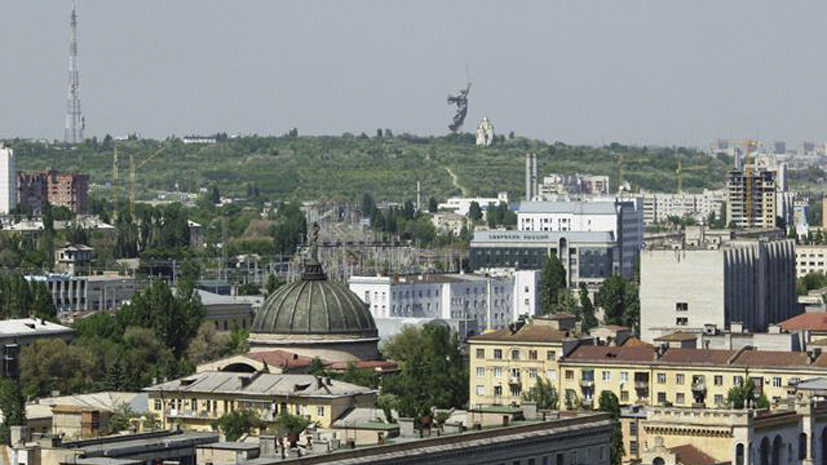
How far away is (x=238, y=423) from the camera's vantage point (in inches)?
2835

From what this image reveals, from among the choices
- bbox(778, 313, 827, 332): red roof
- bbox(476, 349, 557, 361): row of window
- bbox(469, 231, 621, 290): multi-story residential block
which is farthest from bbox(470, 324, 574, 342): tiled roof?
bbox(469, 231, 621, 290): multi-story residential block

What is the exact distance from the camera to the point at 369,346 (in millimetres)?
99250

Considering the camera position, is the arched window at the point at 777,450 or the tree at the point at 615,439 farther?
the arched window at the point at 777,450

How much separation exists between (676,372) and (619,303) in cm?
4904

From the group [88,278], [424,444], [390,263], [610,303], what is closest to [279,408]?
[424,444]

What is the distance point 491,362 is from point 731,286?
33.6 meters

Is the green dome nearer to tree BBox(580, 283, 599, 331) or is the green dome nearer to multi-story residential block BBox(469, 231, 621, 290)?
tree BBox(580, 283, 599, 331)

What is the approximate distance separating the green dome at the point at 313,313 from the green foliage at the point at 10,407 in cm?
1272

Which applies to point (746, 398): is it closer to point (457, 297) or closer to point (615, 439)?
point (615, 439)

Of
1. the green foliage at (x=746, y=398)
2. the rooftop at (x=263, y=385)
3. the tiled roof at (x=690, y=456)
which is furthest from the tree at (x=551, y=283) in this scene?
the tiled roof at (x=690, y=456)

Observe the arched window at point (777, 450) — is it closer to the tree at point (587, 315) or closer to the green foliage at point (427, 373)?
the green foliage at point (427, 373)

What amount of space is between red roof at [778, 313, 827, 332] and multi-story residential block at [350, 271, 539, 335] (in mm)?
23809

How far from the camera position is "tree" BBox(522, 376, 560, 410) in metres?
85.6

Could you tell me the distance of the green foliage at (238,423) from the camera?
70.5 metres
